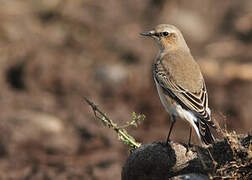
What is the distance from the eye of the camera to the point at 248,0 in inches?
671

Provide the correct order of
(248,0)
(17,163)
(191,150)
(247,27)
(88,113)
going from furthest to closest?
1. (248,0)
2. (247,27)
3. (88,113)
4. (17,163)
5. (191,150)

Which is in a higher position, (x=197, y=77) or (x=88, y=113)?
(x=88, y=113)

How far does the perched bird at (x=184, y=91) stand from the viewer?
7062mm

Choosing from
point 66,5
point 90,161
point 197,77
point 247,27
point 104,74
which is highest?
point 66,5

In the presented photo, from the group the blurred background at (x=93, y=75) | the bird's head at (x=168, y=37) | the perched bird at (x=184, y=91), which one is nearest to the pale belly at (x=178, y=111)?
the perched bird at (x=184, y=91)

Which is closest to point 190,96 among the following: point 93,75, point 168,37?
point 168,37

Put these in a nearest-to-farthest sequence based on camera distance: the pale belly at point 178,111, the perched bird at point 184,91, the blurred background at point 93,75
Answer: the perched bird at point 184,91, the pale belly at point 178,111, the blurred background at point 93,75

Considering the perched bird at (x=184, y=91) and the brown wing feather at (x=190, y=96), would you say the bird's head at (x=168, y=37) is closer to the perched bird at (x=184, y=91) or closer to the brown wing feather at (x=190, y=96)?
the perched bird at (x=184, y=91)

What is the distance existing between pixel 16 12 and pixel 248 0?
690cm

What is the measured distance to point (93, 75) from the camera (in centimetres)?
1341

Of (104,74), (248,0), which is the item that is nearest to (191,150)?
(104,74)

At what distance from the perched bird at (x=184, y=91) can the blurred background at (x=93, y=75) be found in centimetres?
198

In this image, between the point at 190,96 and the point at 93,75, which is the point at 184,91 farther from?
the point at 93,75

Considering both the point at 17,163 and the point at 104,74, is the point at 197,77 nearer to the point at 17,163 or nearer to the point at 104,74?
the point at 17,163
